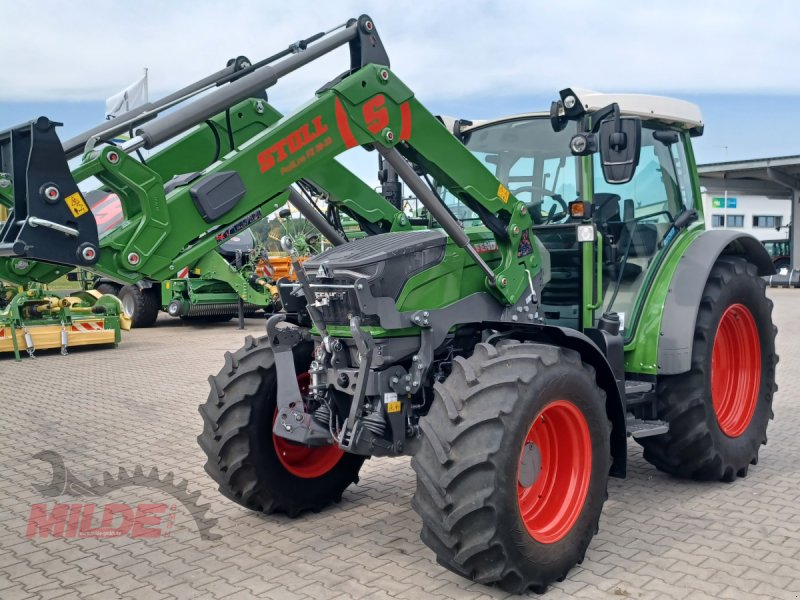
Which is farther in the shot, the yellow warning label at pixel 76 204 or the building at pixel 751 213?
the building at pixel 751 213

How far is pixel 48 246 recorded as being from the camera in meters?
3.01

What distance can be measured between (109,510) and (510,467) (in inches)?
111

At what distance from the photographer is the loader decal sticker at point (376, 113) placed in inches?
155

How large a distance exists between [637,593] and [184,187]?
2783mm

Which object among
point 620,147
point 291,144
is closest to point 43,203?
point 291,144

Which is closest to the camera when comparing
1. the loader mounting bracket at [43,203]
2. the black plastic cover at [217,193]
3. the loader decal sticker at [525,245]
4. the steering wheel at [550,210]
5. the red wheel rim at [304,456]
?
the loader mounting bracket at [43,203]

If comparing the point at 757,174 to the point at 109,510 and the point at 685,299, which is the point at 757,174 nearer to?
the point at 685,299

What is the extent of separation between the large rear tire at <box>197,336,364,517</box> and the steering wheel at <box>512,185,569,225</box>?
175cm

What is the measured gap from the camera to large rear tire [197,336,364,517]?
4.55 m

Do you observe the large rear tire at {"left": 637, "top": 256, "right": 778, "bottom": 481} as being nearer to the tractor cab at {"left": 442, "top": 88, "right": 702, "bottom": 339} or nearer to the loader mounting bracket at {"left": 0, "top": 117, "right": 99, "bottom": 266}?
the tractor cab at {"left": 442, "top": 88, "right": 702, "bottom": 339}

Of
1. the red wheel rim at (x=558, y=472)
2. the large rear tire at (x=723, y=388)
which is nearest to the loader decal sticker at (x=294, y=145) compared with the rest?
the red wheel rim at (x=558, y=472)

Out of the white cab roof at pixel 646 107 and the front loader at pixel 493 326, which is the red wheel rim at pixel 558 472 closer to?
the front loader at pixel 493 326

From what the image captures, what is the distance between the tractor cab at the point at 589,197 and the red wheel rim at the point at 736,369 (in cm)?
84

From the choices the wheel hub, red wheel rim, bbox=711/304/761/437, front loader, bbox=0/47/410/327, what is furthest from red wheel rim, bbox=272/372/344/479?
red wheel rim, bbox=711/304/761/437
